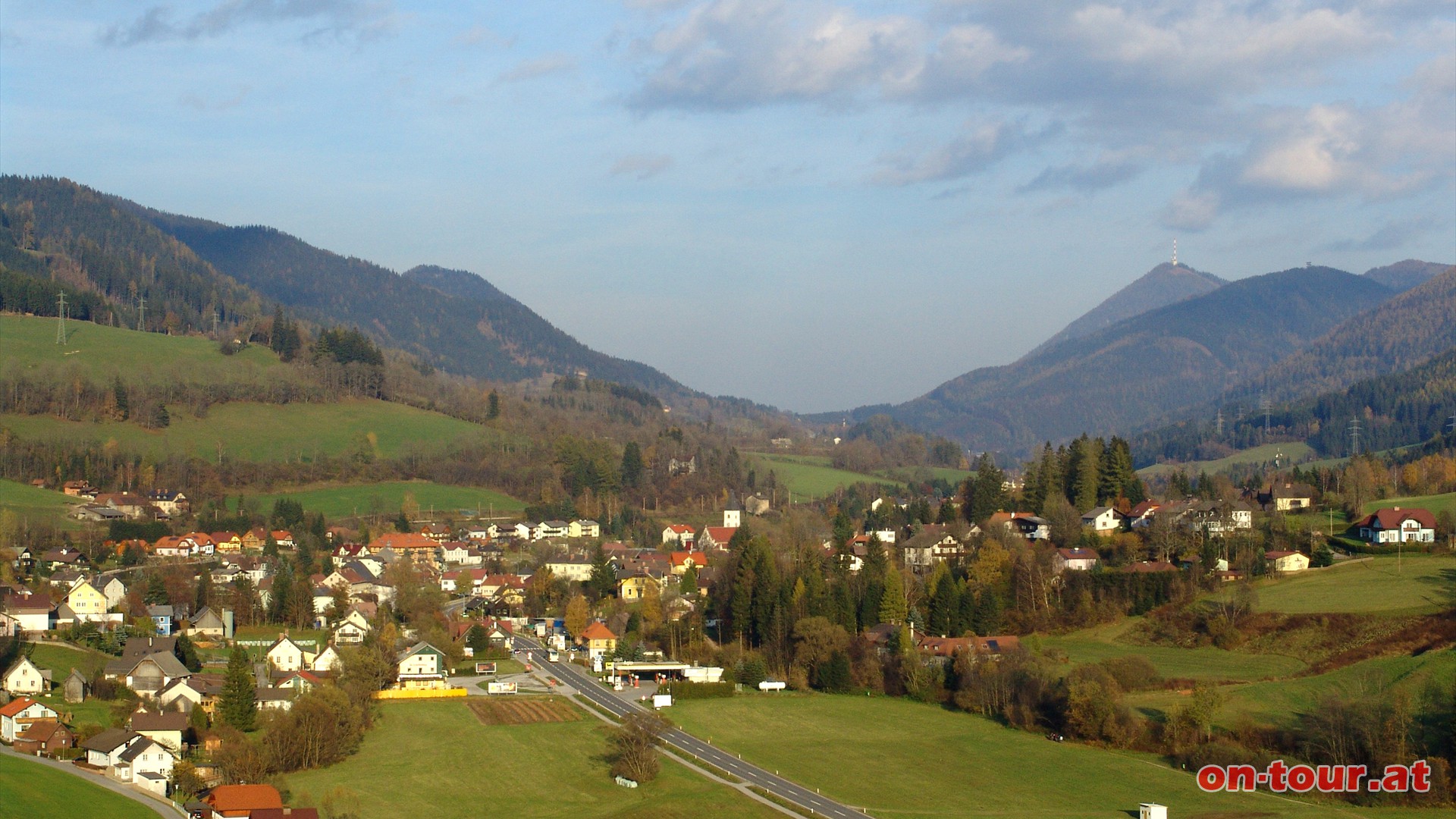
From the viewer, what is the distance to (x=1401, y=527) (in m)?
60.6

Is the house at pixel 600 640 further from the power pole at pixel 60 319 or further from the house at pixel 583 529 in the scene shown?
the power pole at pixel 60 319

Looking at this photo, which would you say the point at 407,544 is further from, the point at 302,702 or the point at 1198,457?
the point at 1198,457

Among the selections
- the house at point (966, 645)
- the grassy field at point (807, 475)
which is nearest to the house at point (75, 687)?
the house at point (966, 645)

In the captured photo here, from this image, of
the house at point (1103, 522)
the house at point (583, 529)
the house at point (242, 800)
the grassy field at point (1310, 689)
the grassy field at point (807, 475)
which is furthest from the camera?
the grassy field at point (807, 475)

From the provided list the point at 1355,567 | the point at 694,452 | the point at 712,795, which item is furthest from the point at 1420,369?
the point at 712,795

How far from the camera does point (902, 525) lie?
82375 millimetres

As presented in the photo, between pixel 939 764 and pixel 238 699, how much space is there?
20779mm

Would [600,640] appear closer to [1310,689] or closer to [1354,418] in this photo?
[1310,689]

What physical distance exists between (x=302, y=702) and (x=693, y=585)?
104 feet

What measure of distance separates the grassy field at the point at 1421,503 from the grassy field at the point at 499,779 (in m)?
40.1

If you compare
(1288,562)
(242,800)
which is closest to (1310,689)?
(1288,562)

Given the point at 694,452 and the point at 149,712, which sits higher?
the point at 694,452

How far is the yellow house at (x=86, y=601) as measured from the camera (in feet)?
204

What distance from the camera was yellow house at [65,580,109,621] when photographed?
62.0 m
